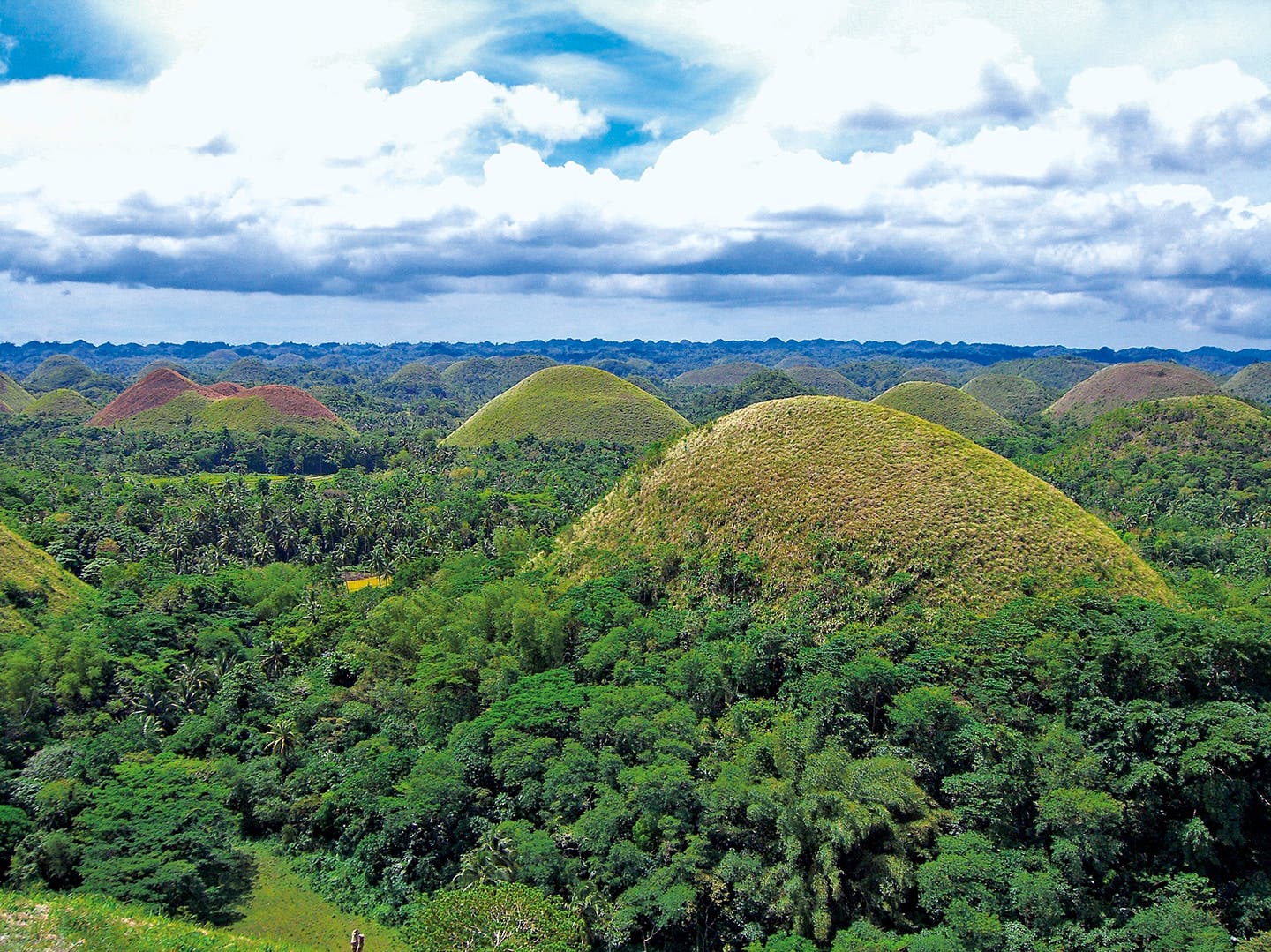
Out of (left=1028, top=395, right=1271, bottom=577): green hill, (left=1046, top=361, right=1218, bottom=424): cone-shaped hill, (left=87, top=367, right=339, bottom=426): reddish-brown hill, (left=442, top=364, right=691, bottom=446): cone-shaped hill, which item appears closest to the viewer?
(left=1028, top=395, right=1271, bottom=577): green hill

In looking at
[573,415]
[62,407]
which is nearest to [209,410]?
[62,407]

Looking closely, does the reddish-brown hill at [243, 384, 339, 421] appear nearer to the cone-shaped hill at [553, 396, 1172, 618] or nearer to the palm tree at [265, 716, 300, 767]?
the cone-shaped hill at [553, 396, 1172, 618]

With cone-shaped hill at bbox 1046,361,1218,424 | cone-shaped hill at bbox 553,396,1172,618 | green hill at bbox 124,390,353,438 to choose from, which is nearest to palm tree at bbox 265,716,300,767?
cone-shaped hill at bbox 553,396,1172,618

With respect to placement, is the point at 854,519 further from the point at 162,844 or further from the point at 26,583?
the point at 26,583

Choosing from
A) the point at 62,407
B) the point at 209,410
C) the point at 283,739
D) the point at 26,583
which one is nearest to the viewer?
the point at 283,739

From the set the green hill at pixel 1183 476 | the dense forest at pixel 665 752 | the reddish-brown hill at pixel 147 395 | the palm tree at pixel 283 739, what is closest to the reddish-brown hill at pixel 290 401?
the reddish-brown hill at pixel 147 395

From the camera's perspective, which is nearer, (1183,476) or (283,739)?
(283,739)
